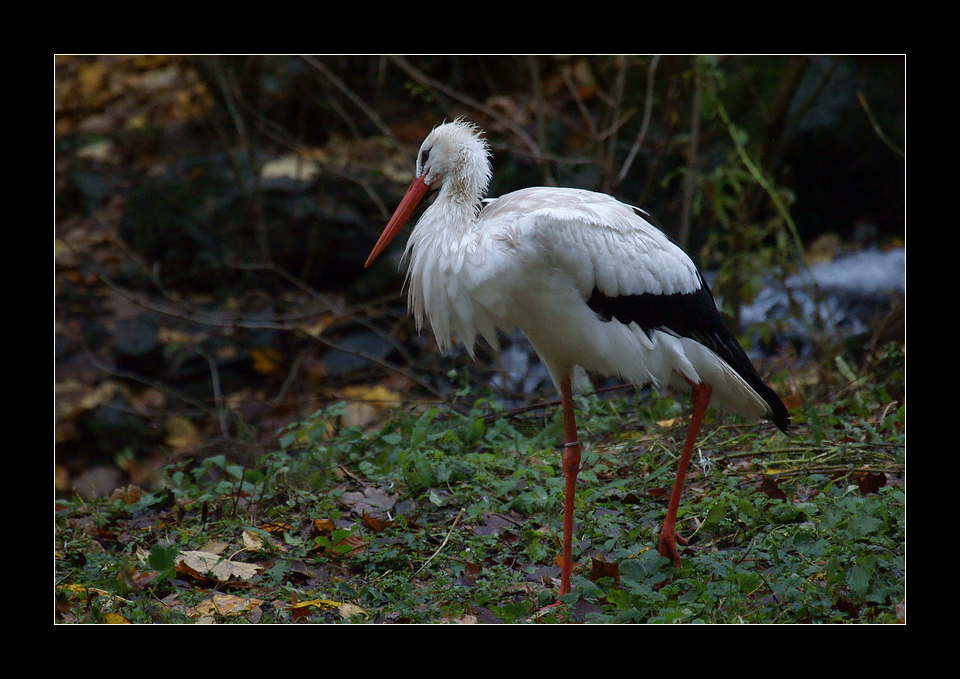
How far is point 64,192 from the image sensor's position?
8.59 m

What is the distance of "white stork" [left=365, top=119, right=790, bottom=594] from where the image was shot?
130 inches

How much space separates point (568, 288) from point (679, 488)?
93 centimetres

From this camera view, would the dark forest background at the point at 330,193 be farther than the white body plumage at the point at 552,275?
Yes

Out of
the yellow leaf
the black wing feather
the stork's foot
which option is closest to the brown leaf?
the stork's foot

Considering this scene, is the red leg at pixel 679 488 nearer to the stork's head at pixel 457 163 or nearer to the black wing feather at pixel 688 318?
the black wing feather at pixel 688 318

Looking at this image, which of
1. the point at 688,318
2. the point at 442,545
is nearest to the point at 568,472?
the point at 442,545

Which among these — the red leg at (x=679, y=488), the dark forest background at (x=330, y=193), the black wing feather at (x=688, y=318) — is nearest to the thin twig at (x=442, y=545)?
the red leg at (x=679, y=488)

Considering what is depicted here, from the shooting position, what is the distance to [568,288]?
336 centimetres

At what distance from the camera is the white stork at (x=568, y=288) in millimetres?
3293

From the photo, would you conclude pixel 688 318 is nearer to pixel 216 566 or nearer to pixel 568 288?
pixel 568 288

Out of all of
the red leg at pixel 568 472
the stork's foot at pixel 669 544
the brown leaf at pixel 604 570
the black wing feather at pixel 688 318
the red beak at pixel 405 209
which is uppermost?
the red beak at pixel 405 209

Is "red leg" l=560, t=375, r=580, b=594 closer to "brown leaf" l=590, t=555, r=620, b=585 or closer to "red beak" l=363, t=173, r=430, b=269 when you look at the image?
"brown leaf" l=590, t=555, r=620, b=585

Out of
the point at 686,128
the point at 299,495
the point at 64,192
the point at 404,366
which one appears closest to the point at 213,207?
the point at 64,192
